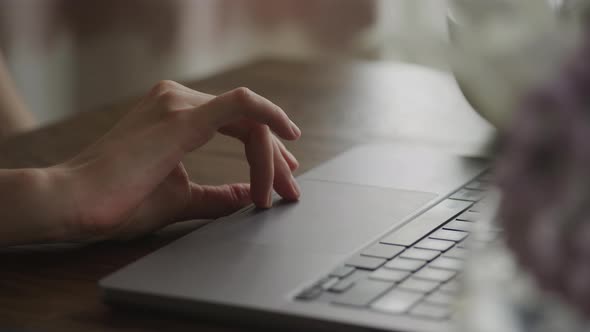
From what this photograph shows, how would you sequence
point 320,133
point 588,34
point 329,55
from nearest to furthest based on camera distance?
point 588,34, point 320,133, point 329,55

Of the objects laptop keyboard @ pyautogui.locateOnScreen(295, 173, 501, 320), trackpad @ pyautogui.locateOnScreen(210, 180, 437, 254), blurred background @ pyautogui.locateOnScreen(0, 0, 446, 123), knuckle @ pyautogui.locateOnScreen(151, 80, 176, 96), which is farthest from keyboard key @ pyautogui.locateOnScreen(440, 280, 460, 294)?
blurred background @ pyautogui.locateOnScreen(0, 0, 446, 123)

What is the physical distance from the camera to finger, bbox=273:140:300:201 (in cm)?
87

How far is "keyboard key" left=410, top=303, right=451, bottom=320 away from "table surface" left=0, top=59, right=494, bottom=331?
0.12 meters

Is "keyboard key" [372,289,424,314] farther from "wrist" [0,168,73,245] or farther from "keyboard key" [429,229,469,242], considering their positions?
"wrist" [0,168,73,245]

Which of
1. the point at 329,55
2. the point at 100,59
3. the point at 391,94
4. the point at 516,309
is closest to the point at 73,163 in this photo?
the point at 516,309

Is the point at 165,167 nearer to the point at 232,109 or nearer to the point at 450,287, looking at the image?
the point at 232,109

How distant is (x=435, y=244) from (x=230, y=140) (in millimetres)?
479

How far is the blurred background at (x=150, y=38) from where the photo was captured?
3.39m

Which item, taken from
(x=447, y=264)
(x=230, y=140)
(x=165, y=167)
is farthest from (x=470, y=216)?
(x=230, y=140)

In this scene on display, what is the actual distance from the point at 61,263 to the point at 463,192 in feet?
1.18

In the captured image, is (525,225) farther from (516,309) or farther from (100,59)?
(100,59)

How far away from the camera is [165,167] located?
811 mm

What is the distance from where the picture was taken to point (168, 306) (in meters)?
0.64

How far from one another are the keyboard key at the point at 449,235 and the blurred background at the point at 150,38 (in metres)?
2.06
